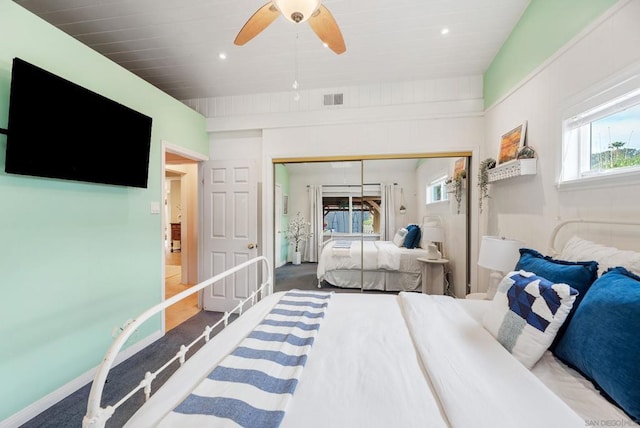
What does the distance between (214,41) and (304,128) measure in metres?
1.29

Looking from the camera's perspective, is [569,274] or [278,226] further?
[278,226]

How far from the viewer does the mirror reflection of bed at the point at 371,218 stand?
309cm

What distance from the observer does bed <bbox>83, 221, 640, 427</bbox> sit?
2.46 feet

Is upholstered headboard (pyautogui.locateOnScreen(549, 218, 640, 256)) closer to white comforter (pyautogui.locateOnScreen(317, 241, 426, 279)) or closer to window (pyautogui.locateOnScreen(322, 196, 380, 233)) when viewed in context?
white comforter (pyautogui.locateOnScreen(317, 241, 426, 279))

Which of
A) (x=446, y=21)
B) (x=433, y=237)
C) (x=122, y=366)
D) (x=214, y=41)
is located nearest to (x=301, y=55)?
(x=214, y=41)

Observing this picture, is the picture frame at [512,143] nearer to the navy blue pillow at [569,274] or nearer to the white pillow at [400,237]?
the navy blue pillow at [569,274]

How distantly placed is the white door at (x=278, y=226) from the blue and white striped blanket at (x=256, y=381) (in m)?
2.05

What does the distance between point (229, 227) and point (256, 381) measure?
2.68 m

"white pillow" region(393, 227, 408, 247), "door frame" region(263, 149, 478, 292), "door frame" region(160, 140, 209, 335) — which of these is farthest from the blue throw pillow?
"door frame" region(160, 140, 209, 335)

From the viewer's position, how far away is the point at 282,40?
7.66 ft

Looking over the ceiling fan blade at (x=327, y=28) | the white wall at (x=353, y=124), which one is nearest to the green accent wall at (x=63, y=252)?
the white wall at (x=353, y=124)

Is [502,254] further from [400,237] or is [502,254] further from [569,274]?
[400,237]

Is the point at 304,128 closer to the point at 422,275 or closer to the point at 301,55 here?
the point at 301,55

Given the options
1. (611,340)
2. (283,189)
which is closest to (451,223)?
(283,189)
